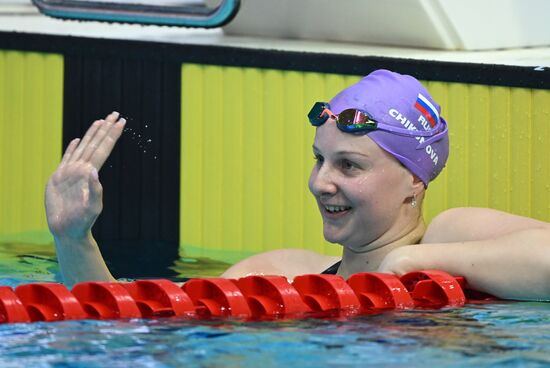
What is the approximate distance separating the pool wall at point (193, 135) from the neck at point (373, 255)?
0.97 metres

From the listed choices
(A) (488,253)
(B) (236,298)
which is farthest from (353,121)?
(B) (236,298)

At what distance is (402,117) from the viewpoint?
3234mm

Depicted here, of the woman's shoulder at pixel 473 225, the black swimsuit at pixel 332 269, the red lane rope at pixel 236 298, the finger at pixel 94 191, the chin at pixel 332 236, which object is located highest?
the finger at pixel 94 191

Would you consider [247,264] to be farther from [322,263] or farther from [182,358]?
[182,358]

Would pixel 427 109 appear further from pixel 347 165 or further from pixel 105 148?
pixel 105 148

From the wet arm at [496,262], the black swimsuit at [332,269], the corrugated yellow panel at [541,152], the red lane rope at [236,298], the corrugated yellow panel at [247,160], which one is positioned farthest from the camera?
the corrugated yellow panel at [247,160]

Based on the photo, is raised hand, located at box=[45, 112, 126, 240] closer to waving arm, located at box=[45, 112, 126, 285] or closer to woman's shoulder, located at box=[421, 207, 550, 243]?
waving arm, located at box=[45, 112, 126, 285]

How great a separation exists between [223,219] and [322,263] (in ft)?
3.59

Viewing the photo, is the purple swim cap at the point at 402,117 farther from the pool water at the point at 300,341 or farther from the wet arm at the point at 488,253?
the pool water at the point at 300,341

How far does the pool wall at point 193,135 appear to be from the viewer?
4.30 m

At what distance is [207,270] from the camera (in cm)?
436

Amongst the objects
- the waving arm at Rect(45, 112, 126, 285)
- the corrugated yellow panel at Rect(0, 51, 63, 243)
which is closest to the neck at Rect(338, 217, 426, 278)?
the waving arm at Rect(45, 112, 126, 285)

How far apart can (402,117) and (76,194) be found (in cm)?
80

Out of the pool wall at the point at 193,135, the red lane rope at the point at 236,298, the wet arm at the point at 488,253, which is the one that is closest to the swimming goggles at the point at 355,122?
the wet arm at the point at 488,253
